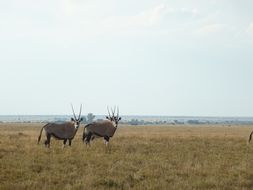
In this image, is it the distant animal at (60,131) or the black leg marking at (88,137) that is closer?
the distant animal at (60,131)

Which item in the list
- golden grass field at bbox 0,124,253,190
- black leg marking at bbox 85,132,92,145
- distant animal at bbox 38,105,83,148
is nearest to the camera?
golden grass field at bbox 0,124,253,190

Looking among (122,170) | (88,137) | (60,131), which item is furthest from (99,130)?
(122,170)

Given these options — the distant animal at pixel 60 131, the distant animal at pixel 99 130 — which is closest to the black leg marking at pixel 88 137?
the distant animal at pixel 99 130

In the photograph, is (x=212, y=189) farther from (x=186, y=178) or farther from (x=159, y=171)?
(x=159, y=171)

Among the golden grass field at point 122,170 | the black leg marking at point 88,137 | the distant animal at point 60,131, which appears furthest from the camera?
the black leg marking at point 88,137

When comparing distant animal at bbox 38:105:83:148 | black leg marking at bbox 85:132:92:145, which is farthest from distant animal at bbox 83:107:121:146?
distant animal at bbox 38:105:83:148

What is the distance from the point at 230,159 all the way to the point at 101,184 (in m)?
7.73

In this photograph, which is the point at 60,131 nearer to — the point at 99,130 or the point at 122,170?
the point at 99,130

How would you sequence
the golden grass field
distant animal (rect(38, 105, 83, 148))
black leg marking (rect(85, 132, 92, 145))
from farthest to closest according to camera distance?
black leg marking (rect(85, 132, 92, 145))
distant animal (rect(38, 105, 83, 148))
the golden grass field

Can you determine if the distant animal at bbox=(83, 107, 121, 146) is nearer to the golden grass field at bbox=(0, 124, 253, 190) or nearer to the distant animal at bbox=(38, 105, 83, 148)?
the distant animal at bbox=(38, 105, 83, 148)

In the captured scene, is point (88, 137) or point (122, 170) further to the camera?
point (88, 137)

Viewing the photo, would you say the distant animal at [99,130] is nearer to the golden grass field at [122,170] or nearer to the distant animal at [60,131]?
the distant animal at [60,131]

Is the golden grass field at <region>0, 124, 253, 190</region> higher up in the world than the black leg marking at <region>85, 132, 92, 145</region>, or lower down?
lower down

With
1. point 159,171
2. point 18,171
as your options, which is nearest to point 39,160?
point 18,171
